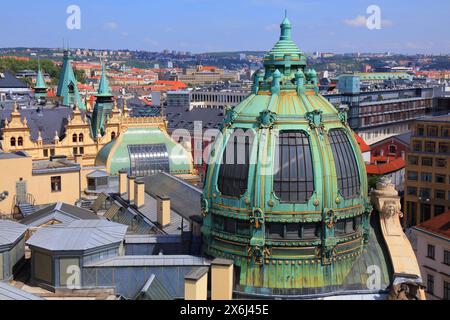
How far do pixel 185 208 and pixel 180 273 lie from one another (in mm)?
17624

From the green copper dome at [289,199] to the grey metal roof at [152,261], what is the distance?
3.00 ft

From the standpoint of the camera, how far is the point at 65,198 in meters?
60.4

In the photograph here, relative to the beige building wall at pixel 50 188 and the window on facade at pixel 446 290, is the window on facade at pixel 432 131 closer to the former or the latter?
the window on facade at pixel 446 290

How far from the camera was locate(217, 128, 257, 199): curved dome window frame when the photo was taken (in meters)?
31.9

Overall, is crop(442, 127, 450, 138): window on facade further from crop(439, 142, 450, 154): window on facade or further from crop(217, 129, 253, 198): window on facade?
crop(217, 129, 253, 198): window on facade

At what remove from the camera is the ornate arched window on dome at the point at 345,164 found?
32.1 metres

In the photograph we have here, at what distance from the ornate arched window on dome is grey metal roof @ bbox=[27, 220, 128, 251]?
1155 centimetres

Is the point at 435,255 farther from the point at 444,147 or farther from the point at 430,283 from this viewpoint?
the point at 444,147

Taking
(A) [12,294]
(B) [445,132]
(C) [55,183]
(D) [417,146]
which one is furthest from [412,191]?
(A) [12,294]

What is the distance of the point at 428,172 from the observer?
3824 inches

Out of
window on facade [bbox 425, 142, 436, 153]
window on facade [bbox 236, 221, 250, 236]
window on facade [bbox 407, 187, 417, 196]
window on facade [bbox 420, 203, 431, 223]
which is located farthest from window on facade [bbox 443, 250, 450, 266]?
window on facade [bbox 236, 221, 250, 236]

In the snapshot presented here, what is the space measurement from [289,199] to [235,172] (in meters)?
2.94
